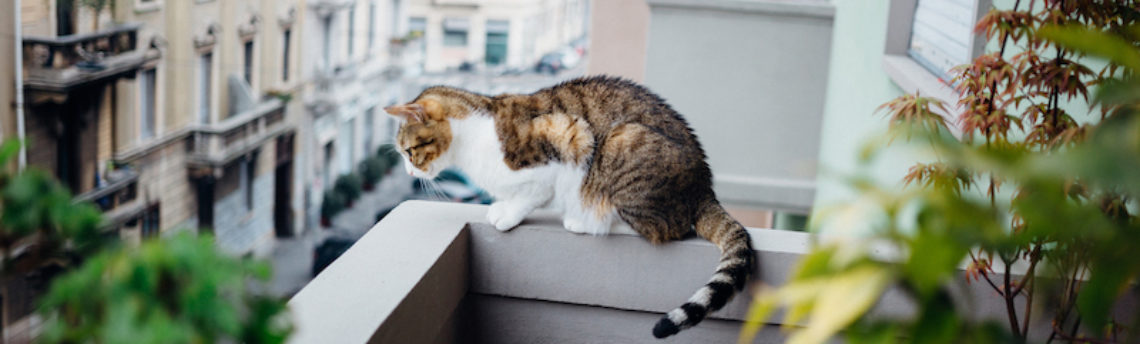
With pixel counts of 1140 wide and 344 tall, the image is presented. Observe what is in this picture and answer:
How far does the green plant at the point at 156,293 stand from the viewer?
1.30ft

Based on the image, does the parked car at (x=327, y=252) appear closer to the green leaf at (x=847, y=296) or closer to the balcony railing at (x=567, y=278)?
the balcony railing at (x=567, y=278)

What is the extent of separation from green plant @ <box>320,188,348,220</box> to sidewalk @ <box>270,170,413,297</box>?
0.09 meters

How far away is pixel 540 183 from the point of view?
1.45 metres

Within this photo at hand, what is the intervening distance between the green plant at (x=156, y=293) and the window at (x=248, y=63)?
20.9ft

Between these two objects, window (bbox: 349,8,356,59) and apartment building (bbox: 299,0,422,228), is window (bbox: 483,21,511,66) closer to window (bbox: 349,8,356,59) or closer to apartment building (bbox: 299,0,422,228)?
apartment building (bbox: 299,0,422,228)

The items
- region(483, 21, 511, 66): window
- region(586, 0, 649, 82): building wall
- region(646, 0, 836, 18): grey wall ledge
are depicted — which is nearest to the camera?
region(646, 0, 836, 18): grey wall ledge

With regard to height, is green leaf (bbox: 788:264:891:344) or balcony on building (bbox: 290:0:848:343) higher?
green leaf (bbox: 788:264:891:344)

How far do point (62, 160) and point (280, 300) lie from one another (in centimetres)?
487

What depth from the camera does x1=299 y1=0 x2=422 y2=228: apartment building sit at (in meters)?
7.63

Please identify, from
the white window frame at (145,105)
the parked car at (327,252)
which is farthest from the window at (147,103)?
the parked car at (327,252)

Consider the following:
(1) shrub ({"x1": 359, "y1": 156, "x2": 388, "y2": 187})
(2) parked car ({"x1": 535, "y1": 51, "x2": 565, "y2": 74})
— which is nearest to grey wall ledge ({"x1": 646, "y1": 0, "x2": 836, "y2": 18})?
(2) parked car ({"x1": 535, "y1": 51, "x2": 565, "y2": 74})

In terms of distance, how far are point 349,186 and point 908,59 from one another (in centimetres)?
654

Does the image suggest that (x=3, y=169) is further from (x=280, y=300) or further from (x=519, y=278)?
(x=519, y=278)

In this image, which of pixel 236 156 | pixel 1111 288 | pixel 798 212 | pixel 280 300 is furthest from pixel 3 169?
pixel 236 156
